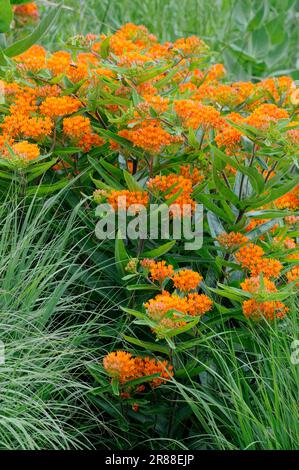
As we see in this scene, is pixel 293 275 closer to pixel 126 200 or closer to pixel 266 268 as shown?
pixel 266 268

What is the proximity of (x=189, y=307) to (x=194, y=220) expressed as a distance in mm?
446

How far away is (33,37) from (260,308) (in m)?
1.54

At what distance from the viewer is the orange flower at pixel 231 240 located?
2598mm

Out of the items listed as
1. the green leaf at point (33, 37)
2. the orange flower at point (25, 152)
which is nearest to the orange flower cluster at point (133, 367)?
the orange flower at point (25, 152)

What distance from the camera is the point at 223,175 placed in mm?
2664

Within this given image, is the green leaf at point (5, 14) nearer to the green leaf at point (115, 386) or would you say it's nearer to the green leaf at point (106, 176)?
the green leaf at point (106, 176)

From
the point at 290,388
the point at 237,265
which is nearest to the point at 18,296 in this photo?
the point at 237,265

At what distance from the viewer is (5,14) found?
3.38m

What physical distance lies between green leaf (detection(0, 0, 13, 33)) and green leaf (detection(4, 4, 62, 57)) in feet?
0.51

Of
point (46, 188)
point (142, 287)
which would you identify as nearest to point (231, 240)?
point (142, 287)

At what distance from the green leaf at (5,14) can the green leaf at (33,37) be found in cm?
16

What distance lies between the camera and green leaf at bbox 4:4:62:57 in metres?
3.25

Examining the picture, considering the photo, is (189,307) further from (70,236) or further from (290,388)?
(70,236)

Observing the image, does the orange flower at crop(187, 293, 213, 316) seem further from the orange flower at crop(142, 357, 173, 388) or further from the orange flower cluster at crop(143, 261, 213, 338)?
the orange flower at crop(142, 357, 173, 388)
